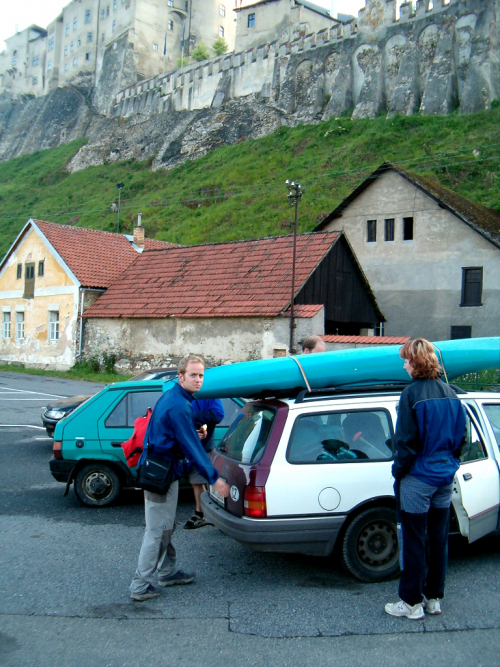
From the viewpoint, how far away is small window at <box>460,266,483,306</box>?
94.3ft

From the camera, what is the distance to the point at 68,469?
7711 mm

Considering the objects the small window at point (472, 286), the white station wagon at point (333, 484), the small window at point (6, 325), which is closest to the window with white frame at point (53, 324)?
the small window at point (6, 325)

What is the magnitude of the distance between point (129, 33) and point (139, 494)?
314 ft

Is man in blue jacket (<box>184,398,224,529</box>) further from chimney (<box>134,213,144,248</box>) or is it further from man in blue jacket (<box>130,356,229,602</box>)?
chimney (<box>134,213,144,248</box>)

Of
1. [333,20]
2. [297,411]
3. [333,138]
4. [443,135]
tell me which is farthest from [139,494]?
[333,20]

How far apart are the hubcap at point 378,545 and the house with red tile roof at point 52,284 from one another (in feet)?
80.3

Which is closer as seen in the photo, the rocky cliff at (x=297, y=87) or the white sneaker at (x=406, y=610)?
the white sneaker at (x=406, y=610)

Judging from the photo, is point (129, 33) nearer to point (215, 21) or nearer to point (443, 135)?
point (215, 21)

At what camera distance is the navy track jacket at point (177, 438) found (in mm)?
4668

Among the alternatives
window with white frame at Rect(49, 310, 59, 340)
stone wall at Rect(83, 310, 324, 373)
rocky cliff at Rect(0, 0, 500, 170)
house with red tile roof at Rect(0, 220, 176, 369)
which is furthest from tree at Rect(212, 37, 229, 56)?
stone wall at Rect(83, 310, 324, 373)

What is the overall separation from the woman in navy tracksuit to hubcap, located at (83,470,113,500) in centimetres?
427

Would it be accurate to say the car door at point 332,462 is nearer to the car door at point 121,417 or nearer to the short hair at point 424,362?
the short hair at point 424,362

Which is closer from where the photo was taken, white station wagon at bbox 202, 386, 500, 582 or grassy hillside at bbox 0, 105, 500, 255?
white station wagon at bbox 202, 386, 500, 582

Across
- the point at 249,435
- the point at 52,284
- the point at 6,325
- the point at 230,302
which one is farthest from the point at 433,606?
the point at 6,325
